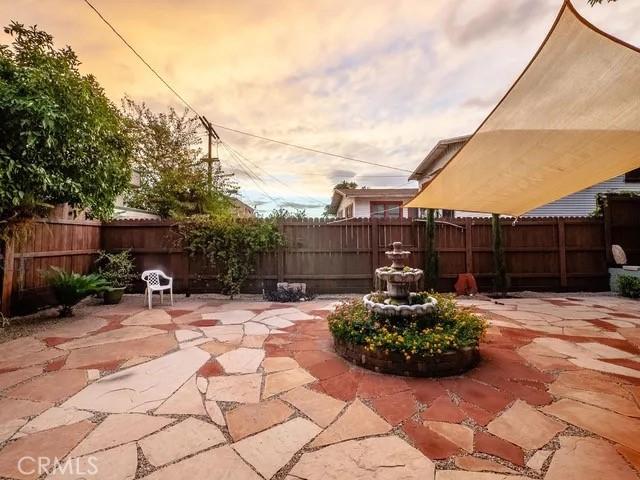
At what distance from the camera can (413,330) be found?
8.92ft

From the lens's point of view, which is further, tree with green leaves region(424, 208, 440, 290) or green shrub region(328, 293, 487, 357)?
tree with green leaves region(424, 208, 440, 290)

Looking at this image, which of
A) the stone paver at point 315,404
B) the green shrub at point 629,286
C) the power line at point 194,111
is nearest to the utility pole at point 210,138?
the power line at point 194,111

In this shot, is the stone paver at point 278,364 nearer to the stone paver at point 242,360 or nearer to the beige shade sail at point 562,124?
the stone paver at point 242,360

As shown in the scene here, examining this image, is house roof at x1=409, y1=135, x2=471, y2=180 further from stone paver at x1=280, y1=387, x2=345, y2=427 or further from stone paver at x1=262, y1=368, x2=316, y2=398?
stone paver at x1=280, y1=387, x2=345, y2=427

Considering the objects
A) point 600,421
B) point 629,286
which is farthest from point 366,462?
point 629,286

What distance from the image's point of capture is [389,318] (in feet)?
9.55

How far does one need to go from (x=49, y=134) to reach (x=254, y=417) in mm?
3982

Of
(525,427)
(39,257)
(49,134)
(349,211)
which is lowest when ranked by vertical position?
(525,427)

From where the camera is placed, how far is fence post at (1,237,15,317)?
405cm

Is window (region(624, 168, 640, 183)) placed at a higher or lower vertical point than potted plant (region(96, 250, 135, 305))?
higher

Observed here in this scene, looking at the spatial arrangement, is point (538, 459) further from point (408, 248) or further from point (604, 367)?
point (408, 248)

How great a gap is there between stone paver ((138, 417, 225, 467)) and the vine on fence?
4427mm

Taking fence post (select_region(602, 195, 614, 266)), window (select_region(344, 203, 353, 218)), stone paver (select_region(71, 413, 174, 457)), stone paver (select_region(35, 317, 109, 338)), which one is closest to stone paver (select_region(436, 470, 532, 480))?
stone paver (select_region(71, 413, 174, 457))

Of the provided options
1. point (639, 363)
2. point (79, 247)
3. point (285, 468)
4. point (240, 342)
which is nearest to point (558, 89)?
point (639, 363)
